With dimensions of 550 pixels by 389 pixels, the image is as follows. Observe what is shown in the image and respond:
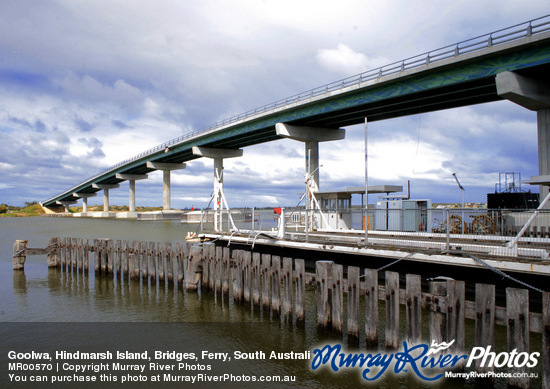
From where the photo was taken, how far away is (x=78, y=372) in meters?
8.57

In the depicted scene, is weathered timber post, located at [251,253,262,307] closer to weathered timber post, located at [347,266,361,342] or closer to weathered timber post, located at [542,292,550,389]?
weathered timber post, located at [347,266,361,342]

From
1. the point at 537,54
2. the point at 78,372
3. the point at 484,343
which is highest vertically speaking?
the point at 537,54

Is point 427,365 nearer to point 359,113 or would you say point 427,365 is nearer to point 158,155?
point 359,113

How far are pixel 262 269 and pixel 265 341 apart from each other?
7.80 ft

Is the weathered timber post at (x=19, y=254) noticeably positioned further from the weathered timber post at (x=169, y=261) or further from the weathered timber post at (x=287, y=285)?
the weathered timber post at (x=287, y=285)

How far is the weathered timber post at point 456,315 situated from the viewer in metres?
7.24

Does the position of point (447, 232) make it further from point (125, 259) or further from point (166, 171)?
point (166, 171)

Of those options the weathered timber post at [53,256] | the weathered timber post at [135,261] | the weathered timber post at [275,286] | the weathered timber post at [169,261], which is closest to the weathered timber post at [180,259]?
the weathered timber post at [169,261]

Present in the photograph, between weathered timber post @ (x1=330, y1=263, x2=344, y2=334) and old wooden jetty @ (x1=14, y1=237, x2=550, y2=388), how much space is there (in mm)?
24

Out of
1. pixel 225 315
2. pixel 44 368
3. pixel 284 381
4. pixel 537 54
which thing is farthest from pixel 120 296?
pixel 537 54

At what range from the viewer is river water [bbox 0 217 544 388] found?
816cm

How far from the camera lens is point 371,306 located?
882 centimetres

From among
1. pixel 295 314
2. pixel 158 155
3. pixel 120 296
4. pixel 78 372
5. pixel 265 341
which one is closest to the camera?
pixel 78 372

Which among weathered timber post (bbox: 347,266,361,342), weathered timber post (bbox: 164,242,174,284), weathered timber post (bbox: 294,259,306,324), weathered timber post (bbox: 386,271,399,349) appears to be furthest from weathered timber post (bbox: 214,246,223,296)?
weathered timber post (bbox: 386,271,399,349)
